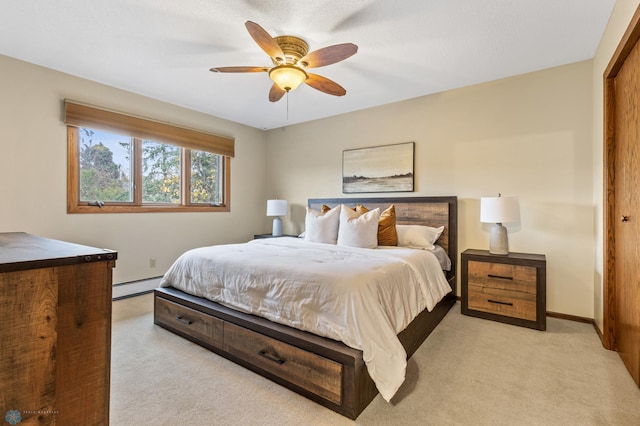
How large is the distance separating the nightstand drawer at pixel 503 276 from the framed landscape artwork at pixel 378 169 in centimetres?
132

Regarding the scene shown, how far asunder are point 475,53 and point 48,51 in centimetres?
389

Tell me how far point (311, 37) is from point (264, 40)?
58 cm

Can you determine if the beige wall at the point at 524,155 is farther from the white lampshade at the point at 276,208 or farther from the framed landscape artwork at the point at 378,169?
the white lampshade at the point at 276,208

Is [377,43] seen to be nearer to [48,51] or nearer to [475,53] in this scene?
[475,53]

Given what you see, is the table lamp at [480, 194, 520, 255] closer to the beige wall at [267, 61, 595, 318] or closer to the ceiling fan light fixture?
the beige wall at [267, 61, 595, 318]

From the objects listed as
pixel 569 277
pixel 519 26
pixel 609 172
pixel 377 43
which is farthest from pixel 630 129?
pixel 377 43

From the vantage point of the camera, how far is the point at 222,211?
4.81 metres

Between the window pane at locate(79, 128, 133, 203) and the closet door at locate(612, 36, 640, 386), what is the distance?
4.79 metres

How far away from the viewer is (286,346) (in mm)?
1833

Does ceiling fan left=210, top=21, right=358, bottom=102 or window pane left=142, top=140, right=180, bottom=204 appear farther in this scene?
window pane left=142, top=140, right=180, bottom=204

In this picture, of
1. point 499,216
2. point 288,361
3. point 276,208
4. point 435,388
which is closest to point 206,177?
point 276,208

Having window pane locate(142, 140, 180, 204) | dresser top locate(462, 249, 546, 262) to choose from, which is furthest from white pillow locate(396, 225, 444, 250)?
window pane locate(142, 140, 180, 204)

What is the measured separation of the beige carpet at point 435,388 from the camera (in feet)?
5.26

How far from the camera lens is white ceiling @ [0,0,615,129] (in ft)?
7.04
